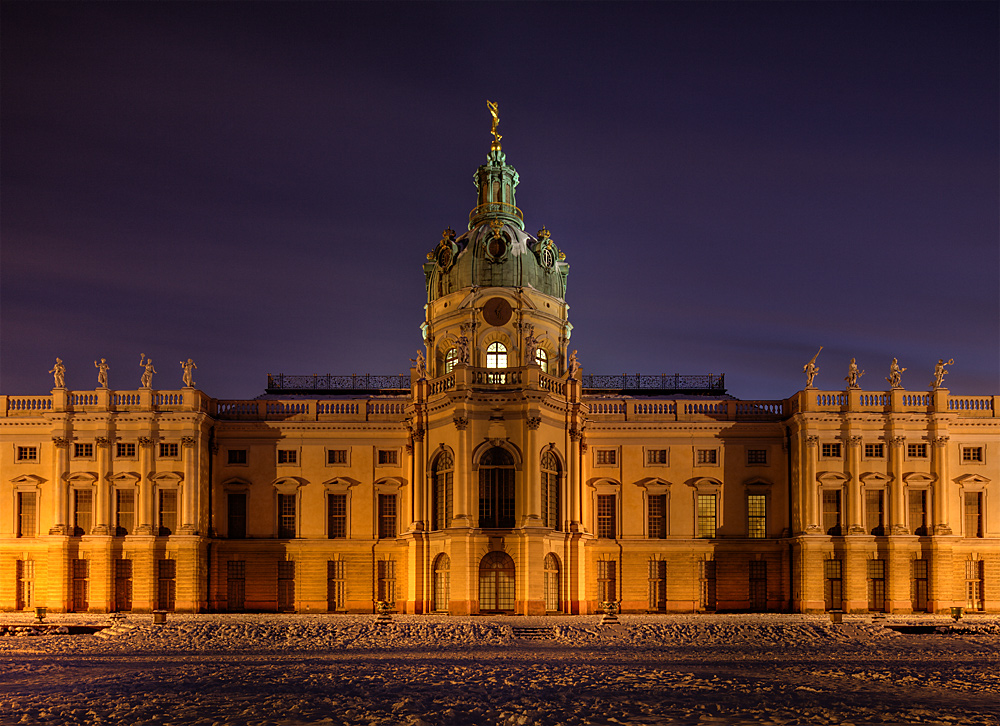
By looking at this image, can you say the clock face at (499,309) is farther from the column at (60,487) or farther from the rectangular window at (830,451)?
the column at (60,487)

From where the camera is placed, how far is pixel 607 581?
6250cm

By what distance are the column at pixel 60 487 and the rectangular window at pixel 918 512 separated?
162ft

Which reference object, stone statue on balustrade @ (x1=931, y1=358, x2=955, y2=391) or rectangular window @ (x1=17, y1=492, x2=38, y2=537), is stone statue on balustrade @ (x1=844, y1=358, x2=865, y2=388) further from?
rectangular window @ (x1=17, y1=492, x2=38, y2=537)

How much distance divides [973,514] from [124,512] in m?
50.3

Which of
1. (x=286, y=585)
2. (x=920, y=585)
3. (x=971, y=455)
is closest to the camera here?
(x=920, y=585)

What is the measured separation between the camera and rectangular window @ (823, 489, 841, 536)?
6081 cm

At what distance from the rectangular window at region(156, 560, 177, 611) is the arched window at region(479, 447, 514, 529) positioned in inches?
742

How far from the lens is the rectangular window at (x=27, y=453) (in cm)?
6238

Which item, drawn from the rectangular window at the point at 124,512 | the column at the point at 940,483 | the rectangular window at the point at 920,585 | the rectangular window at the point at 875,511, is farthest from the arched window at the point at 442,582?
the column at the point at 940,483

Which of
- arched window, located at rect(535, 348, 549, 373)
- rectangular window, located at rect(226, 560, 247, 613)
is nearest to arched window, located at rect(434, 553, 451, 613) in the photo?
rectangular window, located at rect(226, 560, 247, 613)

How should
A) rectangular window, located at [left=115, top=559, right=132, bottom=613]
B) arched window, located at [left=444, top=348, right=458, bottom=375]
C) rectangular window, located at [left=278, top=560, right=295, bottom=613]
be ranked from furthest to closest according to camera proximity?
arched window, located at [left=444, top=348, right=458, bottom=375]
rectangular window, located at [left=278, top=560, right=295, bottom=613]
rectangular window, located at [left=115, top=559, right=132, bottom=613]

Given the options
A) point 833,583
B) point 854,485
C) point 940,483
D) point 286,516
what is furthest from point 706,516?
point 286,516

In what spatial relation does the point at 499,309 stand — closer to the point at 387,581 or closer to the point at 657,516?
the point at 657,516

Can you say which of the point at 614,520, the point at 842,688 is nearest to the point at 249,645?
the point at 842,688
